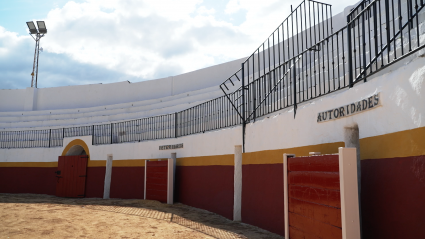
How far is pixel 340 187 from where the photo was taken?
14.0 ft

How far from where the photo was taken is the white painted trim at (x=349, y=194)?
4160 millimetres

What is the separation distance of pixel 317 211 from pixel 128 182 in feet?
35.2

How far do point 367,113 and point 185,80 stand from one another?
1785 cm

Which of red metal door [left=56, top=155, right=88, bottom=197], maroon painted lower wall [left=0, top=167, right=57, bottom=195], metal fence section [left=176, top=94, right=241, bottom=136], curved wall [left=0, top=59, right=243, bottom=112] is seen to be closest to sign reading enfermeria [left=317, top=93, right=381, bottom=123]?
metal fence section [left=176, top=94, right=241, bottom=136]

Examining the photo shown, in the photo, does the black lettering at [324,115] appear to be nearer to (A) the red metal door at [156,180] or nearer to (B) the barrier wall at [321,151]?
(B) the barrier wall at [321,151]

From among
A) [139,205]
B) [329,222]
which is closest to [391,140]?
[329,222]

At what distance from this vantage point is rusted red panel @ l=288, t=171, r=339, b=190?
4.47 meters

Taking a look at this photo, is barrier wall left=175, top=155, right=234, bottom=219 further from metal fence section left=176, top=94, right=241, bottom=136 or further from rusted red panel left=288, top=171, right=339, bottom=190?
rusted red panel left=288, top=171, right=339, bottom=190

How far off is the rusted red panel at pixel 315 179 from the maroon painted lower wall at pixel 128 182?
9.28 meters

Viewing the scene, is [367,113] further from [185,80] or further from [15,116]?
[15,116]

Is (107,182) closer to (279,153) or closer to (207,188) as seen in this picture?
(207,188)

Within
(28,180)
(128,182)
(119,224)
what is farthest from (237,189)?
(28,180)

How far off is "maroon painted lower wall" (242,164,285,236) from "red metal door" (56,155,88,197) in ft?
32.9

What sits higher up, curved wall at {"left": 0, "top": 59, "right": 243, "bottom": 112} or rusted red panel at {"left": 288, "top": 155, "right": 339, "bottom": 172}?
curved wall at {"left": 0, "top": 59, "right": 243, "bottom": 112}
